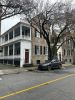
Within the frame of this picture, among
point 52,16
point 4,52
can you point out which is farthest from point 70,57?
point 52,16

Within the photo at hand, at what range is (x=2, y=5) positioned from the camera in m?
19.0

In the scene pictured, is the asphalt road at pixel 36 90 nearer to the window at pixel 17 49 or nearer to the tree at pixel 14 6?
the tree at pixel 14 6

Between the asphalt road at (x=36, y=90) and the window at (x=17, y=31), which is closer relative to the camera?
the asphalt road at (x=36, y=90)

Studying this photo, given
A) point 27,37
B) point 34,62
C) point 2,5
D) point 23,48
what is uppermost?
point 2,5

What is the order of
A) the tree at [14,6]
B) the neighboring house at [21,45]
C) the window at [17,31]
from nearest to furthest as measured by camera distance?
the tree at [14,6]
the neighboring house at [21,45]
the window at [17,31]

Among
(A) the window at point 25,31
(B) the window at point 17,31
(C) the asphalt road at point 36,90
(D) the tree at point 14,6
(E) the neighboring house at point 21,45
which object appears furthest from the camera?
(B) the window at point 17,31

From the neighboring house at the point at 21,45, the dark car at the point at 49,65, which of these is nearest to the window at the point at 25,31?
the neighboring house at the point at 21,45

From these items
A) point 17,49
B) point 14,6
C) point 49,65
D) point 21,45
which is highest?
point 14,6

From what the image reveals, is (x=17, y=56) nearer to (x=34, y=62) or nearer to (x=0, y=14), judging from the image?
(x=34, y=62)

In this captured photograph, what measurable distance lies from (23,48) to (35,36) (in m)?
4.46

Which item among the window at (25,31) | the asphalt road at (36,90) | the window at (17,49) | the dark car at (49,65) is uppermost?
the window at (25,31)

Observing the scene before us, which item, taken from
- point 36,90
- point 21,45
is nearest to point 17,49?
point 21,45

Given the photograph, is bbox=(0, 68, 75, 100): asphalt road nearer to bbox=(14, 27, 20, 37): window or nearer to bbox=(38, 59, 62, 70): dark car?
bbox=(38, 59, 62, 70): dark car

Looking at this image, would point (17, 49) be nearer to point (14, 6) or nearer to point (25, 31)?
point (25, 31)
